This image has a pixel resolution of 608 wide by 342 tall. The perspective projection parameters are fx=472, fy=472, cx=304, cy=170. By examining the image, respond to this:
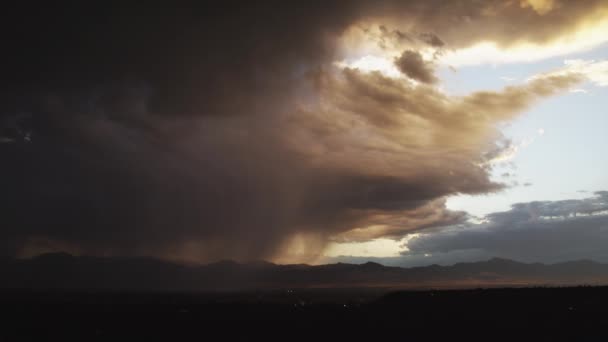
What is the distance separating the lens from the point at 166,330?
108m

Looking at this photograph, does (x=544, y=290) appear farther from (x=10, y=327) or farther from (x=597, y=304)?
(x=10, y=327)

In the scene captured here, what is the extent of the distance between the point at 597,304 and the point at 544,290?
29252 mm

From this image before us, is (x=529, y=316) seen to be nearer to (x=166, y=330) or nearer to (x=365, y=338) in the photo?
(x=365, y=338)

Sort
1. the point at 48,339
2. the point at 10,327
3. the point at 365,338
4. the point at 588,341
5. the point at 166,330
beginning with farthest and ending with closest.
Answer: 1. the point at 10,327
2. the point at 166,330
3. the point at 48,339
4. the point at 365,338
5. the point at 588,341

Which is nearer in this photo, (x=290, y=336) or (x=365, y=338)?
(x=365, y=338)

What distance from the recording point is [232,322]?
12519 cm

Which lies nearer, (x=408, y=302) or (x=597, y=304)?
(x=597, y=304)

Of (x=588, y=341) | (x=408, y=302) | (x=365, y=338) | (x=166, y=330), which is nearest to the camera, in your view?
(x=588, y=341)

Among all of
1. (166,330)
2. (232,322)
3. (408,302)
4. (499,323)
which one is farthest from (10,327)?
(499,323)

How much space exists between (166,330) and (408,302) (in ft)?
225

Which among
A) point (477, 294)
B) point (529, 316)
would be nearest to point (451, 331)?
point (529, 316)

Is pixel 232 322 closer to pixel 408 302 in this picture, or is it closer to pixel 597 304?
pixel 408 302

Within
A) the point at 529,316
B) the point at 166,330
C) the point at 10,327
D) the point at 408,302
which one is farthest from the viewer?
the point at 408,302

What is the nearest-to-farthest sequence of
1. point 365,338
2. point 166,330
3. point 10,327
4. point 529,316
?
1. point 365,338
2. point 529,316
3. point 166,330
4. point 10,327
